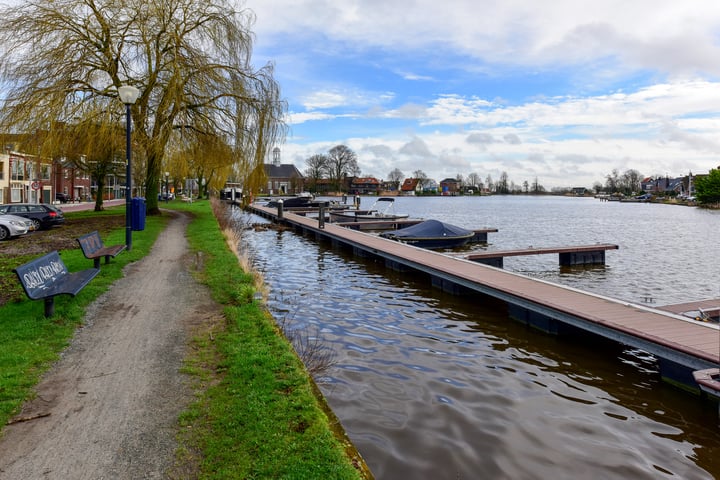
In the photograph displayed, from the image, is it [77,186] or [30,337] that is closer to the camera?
[30,337]

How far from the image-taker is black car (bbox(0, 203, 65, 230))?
2217cm

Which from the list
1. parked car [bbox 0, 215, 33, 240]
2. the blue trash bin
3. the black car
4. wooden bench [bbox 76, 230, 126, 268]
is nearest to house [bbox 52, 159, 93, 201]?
the black car

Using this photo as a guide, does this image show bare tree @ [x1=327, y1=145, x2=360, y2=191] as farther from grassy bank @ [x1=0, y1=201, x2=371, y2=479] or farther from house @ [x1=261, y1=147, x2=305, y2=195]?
grassy bank @ [x1=0, y1=201, x2=371, y2=479]

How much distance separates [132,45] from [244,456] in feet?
82.3

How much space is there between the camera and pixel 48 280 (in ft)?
27.7

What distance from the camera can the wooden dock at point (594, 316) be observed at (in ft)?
23.7

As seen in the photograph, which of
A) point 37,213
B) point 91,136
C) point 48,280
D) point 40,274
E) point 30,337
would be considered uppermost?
point 91,136

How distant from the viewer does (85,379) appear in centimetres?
595

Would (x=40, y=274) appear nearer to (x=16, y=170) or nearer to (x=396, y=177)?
(x=16, y=170)

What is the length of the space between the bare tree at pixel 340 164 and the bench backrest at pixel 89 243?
393 feet

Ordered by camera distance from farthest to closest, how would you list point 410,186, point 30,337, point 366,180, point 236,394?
point 410,186, point 366,180, point 30,337, point 236,394

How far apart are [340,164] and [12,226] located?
377ft

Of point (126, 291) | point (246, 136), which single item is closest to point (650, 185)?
point (246, 136)

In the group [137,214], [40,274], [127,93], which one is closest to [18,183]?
[137,214]
